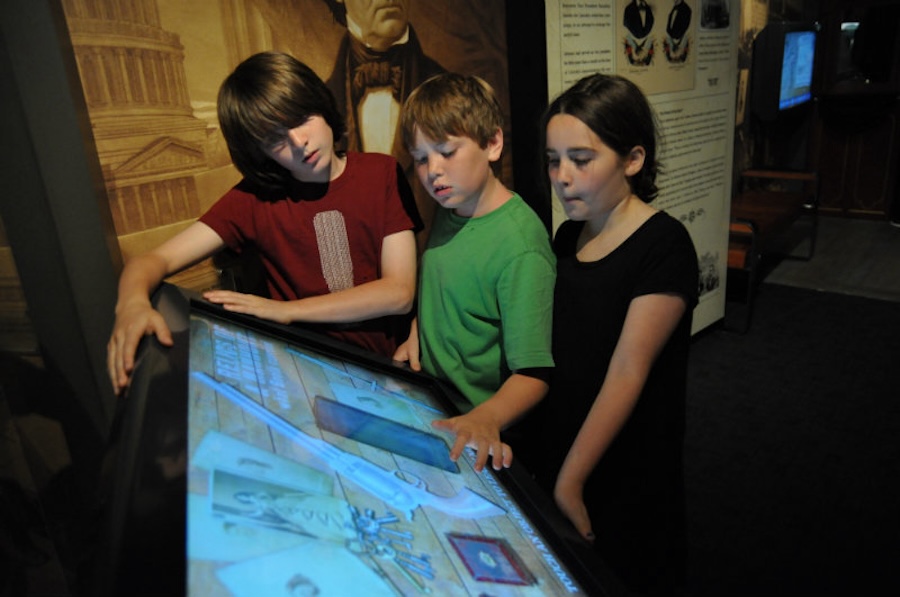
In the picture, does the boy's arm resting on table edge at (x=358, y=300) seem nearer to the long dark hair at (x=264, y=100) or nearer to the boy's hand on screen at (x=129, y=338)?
the boy's hand on screen at (x=129, y=338)

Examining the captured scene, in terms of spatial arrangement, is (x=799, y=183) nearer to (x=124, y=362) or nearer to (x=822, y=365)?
(x=822, y=365)

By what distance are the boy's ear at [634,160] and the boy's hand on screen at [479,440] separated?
0.59 metres

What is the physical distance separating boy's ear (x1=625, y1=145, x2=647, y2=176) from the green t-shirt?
206 mm

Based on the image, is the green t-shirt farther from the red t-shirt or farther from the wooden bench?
the wooden bench

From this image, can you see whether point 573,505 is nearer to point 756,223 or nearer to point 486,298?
point 486,298

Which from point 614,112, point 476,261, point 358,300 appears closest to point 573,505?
point 476,261

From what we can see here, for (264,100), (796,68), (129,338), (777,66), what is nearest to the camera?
(129,338)

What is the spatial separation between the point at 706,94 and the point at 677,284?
2.75 m

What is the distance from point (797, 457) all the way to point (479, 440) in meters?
2.48

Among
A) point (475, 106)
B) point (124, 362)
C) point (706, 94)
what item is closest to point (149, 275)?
point (124, 362)

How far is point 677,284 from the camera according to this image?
1123mm

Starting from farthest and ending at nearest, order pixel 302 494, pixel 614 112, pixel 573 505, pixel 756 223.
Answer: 1. pixel 756 223
2. pixel 614 112
3. pixel 573 505
4. pixel 302 494

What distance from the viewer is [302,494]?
24.6 inches

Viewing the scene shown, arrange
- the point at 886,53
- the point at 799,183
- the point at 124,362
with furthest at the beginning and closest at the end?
the point at 799,183
the point at 886,53
the point at 124,362
